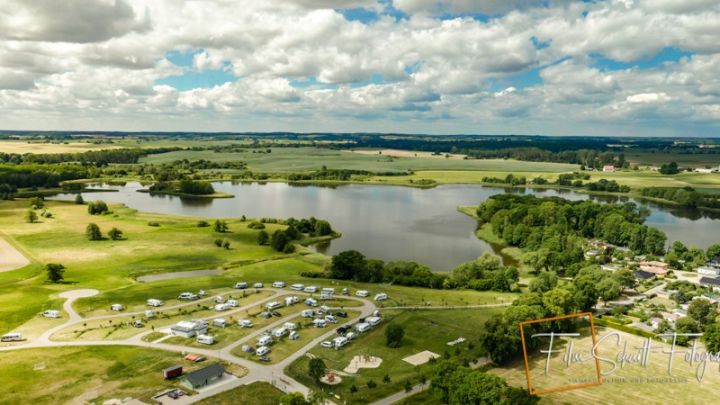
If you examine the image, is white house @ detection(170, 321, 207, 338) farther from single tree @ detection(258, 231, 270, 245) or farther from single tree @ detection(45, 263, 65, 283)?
single tree @ detection(258, 231, 270, 245)

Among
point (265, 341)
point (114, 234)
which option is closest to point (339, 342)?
point (265, 341)

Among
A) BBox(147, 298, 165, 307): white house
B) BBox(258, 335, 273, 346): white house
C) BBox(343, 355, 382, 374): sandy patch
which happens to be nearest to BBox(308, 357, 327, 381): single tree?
BBox(343, 355, 382, 374): sandy patch

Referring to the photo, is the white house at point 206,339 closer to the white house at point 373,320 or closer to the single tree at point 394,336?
the white house at point 373,320

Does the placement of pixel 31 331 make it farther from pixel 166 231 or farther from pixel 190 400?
pixel 166 231

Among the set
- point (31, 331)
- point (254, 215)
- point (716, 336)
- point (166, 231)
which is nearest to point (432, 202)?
point (254, 215)

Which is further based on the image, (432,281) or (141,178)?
(141,178)

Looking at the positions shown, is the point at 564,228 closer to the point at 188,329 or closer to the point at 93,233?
the point at 188,329

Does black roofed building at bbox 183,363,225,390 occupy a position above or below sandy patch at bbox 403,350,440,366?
above

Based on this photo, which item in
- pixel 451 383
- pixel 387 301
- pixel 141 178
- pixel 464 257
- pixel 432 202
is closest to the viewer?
pixel 451 383
